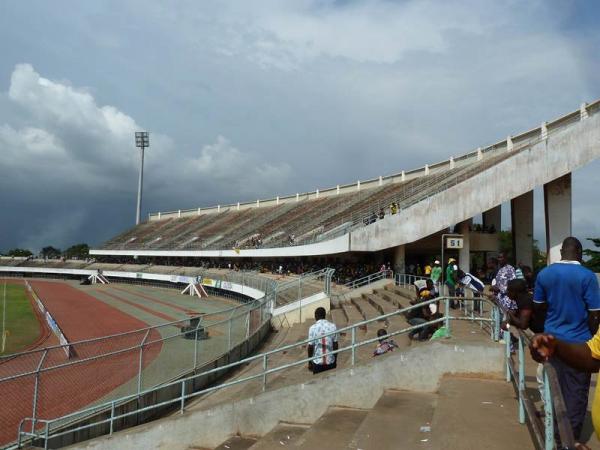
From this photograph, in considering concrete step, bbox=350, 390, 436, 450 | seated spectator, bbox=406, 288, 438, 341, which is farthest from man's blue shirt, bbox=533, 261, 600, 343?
seated spectator, bbox=406, 288, 438, 341

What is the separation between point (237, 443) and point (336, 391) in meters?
1.54

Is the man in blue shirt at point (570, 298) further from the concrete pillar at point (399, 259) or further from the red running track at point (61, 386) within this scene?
the concrete pillar at point (399, 259)

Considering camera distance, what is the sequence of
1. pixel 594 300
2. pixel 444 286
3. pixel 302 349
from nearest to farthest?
pixel 594 300 → pixel 444 286 → pixel 302 349

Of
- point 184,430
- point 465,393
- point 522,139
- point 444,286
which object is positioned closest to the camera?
point 465,393

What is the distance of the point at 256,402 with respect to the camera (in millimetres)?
7199

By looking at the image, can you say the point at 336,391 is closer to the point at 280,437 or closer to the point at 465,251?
the point at 280,437

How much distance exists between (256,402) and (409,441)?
2.79 meters

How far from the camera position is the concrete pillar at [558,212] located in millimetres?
22828

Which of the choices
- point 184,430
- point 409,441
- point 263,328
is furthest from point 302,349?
point 409,441

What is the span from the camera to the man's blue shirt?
13.6 feet

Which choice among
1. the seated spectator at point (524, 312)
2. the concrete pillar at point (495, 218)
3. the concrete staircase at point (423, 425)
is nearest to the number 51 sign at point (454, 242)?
the concrete staircase at point (423, 425)

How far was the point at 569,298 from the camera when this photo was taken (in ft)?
13.7

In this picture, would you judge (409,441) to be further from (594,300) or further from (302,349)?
(302,349)

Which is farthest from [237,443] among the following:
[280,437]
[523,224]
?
[523,224]
